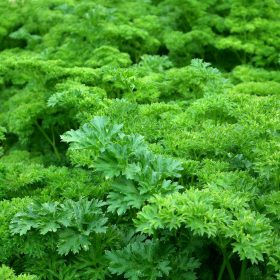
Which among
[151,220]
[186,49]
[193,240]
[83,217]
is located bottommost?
[186,49]

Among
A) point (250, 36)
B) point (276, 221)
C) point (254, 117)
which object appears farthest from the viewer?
point (250, 36)

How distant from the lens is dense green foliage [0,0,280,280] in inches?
119

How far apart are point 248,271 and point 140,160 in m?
1.03

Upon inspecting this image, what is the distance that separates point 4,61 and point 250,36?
9.74 ft

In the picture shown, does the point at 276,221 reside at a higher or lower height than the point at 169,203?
lower

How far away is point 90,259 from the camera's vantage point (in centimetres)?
330

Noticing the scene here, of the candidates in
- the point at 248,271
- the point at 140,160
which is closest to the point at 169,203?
the point at 140,160

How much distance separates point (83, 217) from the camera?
3242 millimetres

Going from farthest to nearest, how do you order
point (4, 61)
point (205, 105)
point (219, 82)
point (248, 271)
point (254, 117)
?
point (4, 61) → point (219, 82) → point (205, 105) → point (254, 117) → point (248, 271)

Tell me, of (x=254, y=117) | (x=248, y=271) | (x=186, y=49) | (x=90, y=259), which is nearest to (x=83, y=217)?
(x=90, y=259)

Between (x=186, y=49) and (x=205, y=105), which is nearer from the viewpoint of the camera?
(x=205, y=105)

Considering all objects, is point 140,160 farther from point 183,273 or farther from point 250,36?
point 250,36

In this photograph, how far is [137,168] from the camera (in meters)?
3.09

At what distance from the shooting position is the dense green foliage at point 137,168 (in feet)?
9.91
